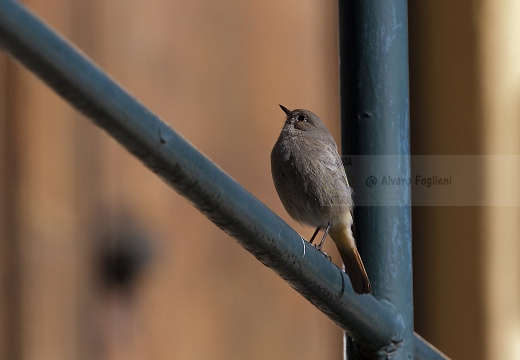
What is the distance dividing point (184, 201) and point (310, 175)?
453 millimetres

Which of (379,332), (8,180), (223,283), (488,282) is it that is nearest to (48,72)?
(379,332)

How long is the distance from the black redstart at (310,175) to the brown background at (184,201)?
17cm

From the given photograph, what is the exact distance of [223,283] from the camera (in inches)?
133

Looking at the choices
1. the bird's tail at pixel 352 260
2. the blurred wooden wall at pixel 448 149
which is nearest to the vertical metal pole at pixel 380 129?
the bird's tail at pixel 352 260

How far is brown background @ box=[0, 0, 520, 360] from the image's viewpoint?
120 inches

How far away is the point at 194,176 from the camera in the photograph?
1.41 meters

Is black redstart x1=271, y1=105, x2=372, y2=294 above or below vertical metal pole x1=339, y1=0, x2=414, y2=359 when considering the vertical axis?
above

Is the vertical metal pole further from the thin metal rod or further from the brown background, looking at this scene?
the brown background

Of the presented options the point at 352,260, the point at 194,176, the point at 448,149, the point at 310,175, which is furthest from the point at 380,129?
the point at 448,149

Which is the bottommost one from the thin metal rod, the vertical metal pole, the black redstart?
the thin metal rod

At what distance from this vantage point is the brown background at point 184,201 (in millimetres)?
3061

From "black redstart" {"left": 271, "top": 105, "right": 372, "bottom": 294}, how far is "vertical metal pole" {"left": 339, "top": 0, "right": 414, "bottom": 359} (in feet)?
4.54

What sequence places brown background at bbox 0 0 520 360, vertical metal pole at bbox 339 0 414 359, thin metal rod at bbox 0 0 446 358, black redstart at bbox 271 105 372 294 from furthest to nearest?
black redstart at bbox 271 105 372 294, brown background at bbox 0 0 520 360, vertical metal pole at bbox 339 0 414 359, thin metal rod at bbox 0 0 446 358

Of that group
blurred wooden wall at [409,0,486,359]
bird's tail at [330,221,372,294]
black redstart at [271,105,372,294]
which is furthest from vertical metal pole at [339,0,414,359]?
blurred wooden wall at [409,0,486,359]
